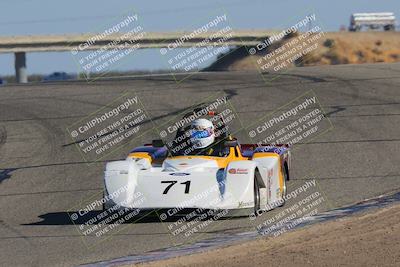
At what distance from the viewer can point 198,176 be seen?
12344 millimetres

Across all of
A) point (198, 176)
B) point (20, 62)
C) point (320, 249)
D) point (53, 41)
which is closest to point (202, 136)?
point (198, 176)

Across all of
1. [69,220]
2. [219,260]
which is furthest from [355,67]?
[219,260]

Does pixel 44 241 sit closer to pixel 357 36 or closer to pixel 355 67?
pixel 355 67

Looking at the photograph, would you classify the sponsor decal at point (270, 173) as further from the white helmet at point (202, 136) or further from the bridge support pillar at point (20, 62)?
the bridge support pillar at point (20, 62)

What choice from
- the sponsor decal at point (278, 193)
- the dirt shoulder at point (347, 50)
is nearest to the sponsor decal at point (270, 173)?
the sponsor decal at point (278, 193)

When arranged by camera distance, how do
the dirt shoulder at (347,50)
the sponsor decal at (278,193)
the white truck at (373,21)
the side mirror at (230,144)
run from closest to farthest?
1. the sponsor decal at (278,193)
2. the side mirror at (230,144)
3. the dirt shoulder at (347,50)
4. the white truck at (373,21)

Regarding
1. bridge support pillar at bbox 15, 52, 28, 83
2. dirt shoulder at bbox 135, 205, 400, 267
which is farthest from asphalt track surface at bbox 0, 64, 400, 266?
bridge support pillar at bbox 15, 52, 28, 83

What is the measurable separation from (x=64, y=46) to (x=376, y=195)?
45688 mm

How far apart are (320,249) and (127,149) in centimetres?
957

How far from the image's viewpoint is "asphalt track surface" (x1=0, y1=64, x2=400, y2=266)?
439 inches

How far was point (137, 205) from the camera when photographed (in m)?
12.0

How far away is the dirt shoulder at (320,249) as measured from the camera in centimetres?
863

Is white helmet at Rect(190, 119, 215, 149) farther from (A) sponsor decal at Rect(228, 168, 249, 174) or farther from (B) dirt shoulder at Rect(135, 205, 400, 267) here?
(B) dirt shoulder at Rect(135, 205, 400, 267)

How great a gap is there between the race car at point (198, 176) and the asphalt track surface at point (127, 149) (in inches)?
11.8
